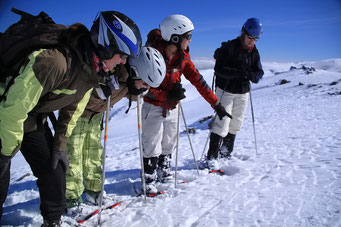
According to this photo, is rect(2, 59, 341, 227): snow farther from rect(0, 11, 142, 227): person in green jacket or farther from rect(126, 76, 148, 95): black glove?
rect(126, 76, 148, 95): black glove

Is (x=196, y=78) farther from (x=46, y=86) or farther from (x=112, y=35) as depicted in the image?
(x=46, y=86)

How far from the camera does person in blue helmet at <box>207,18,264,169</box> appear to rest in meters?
4.64

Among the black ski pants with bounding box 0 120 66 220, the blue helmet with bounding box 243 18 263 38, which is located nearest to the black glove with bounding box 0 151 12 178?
the black ski pants with bounding box 0 120 66 220

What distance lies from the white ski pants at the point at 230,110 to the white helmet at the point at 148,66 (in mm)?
2240

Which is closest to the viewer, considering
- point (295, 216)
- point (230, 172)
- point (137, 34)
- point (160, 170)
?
point (137, 34)

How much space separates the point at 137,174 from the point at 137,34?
3360mm

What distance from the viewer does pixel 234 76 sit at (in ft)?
15.0

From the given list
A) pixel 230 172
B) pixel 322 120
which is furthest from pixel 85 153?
pixel 322 120

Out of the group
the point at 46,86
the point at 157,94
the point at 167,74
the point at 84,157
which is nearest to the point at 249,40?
the point at 167,74

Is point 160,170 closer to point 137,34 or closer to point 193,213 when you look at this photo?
point 193,213

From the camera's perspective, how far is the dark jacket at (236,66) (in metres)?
4.65

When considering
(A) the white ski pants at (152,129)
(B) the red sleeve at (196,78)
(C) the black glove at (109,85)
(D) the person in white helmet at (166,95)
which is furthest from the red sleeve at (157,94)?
(C) the black glove at (109,85)

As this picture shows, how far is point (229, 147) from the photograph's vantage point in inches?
205

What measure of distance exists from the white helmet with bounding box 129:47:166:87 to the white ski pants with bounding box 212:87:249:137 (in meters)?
2.24
